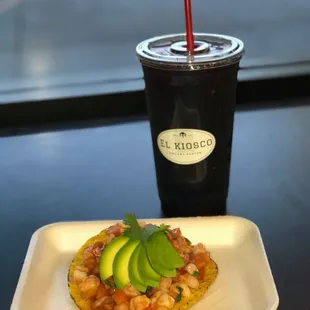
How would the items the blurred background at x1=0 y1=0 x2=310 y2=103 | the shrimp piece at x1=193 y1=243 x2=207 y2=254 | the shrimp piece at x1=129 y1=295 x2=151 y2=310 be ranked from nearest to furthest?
the shrimp piece at x1=129 y1=295 x2=151 y2=310 < the shrimp piece at x1=193 y1=243 x2=207 y2=254 < the blurred background at x1=0 y1=0 x2=310 y2=103

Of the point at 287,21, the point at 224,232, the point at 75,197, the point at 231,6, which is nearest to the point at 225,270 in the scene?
the point at 224,232

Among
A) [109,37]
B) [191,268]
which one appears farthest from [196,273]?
[109,37]

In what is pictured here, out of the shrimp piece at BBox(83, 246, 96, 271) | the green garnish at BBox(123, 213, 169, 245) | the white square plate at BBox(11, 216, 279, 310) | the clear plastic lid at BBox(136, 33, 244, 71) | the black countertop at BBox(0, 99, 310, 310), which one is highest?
the clear plastic lid at BBox(136, 33, 244, 71)

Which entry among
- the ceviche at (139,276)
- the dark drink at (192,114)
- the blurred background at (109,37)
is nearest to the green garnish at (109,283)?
the ceviche at (139,276)

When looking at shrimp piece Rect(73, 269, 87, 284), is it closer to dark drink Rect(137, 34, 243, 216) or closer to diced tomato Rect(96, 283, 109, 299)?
diced tomato Rect(96, 283, 109, 299)

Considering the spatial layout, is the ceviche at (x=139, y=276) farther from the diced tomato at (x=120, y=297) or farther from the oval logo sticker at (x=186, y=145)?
the oval logo sticker at (x=186, y=145)

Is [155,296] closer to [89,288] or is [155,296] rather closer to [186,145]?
[89,288]

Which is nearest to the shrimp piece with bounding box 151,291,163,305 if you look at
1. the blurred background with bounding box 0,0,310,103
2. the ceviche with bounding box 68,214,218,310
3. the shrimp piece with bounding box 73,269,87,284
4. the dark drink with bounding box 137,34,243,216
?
the ceviche with bounding box 68,214,218,310
